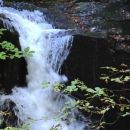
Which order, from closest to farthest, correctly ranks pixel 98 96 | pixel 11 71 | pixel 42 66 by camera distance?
1. pixel 98 96
2. pixel 11 71
3. pixel 42 66

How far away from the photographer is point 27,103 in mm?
7102

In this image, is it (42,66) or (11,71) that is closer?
(11,71)

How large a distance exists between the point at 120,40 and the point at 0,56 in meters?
5.31

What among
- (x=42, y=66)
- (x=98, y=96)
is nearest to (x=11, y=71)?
(x=42, y=66)

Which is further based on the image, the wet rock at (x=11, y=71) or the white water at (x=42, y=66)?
the white water at (x=42, y=66)

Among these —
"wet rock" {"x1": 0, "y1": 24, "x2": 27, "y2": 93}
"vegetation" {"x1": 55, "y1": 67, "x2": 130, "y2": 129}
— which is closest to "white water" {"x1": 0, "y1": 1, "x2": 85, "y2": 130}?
"wet rock" {"x1": 0, "y1": 24, "x2": 27, "y2": 93}

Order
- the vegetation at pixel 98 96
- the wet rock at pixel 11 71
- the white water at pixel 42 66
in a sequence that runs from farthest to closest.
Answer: the white water at pixel 42 66, the wet rock at pixel 11 71, the vegetation at pixel 98 96

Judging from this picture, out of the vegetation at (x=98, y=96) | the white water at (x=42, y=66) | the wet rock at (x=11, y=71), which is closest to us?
the vegetation at (x=98, y=96)

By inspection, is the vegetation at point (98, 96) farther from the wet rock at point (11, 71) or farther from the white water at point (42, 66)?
the wet rock at point (11, 71)

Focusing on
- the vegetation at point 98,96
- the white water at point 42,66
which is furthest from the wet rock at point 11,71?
the vegetation at point 98,96

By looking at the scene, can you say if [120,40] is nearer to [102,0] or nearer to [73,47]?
[73,47]

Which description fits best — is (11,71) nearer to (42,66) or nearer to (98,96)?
(42,66)

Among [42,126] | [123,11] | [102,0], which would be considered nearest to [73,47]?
[42,126]

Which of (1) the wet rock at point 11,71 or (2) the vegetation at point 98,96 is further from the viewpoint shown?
(1) the wet rock at point 11,71
